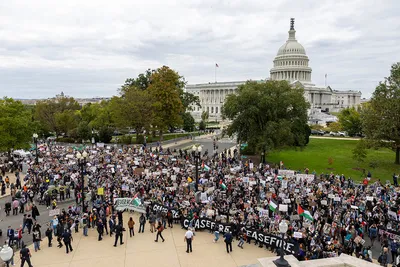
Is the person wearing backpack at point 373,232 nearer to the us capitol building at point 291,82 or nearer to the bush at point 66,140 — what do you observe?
the bush at point 66,140

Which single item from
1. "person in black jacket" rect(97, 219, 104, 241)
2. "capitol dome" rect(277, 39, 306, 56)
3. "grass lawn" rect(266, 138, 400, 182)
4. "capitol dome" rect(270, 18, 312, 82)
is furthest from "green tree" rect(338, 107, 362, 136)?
"capitol dome" rect(277, 39, 306, 56)

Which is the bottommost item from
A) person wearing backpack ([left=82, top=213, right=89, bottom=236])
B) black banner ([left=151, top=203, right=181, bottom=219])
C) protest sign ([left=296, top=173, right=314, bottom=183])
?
person wearing backpack ([left=82, top=213, right=89, bottom=236])

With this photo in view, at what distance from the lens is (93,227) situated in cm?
1833

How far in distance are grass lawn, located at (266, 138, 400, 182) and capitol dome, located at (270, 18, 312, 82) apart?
344 feet

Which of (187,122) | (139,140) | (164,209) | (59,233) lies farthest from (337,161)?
(187,122)

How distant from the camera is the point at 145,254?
15008 millimetres

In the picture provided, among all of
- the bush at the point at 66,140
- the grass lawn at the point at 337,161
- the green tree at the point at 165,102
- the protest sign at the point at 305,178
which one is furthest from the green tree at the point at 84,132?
the protest sign at the point at 305,178

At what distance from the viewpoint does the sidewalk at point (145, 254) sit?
14.2 m

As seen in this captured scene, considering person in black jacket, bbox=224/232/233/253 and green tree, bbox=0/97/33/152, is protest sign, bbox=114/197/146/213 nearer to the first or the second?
person in black jacket, bbox=224/232/233/253

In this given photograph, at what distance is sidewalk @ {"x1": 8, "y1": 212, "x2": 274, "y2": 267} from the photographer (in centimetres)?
1420

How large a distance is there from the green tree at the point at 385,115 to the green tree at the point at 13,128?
4177 centimetres

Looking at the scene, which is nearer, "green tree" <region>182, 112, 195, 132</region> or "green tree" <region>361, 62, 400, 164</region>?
"green tree" <region>361, 62, 400, 164</region>

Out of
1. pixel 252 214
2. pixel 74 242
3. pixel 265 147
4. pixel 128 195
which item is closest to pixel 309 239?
pixel 252 214

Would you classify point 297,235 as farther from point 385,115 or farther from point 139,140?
point 139,140
